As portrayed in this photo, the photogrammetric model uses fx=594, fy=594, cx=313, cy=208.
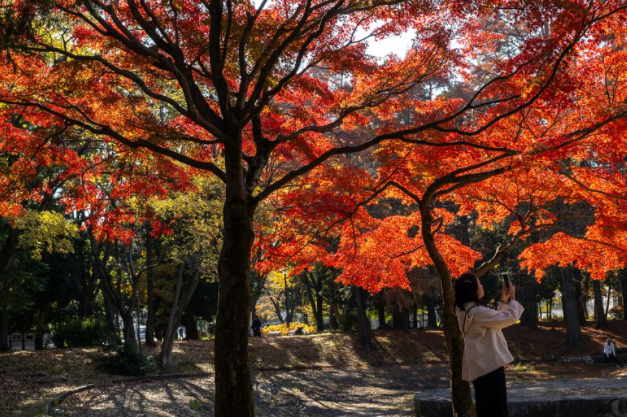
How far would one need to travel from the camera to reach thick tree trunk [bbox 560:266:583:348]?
86.7 ft

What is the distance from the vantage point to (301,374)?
2361 centimetres

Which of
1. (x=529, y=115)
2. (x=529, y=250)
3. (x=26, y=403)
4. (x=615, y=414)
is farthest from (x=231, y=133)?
(x=529, y=250)

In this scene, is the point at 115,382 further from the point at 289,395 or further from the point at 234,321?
the point at 234,321

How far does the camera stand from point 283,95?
10.8m

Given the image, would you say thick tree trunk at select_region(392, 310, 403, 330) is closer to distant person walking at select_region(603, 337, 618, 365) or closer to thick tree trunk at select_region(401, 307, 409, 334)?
thick tree trunk at select_region(401, 307, 409, 334)

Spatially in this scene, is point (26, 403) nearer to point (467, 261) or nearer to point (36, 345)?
Result: point (467, 261)

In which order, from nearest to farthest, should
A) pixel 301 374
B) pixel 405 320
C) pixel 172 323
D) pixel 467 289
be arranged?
pixel 467 289
pixel 172 323
pixel 301 374
pixel 405 320

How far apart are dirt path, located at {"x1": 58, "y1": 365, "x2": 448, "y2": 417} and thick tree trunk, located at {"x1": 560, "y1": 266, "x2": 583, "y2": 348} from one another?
678cm

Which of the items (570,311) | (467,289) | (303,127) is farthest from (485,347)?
(570,311)

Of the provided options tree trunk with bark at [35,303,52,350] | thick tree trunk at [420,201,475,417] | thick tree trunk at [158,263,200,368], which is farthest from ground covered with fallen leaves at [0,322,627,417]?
tree trunk with bark at [35,303,52,350]

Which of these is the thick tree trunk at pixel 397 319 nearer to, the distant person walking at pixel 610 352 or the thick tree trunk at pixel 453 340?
the distant person walking at pixel 610 352

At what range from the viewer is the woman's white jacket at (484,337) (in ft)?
15.7

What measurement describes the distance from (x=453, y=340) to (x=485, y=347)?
16.8 feet

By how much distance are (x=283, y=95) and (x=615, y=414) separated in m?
7.53
